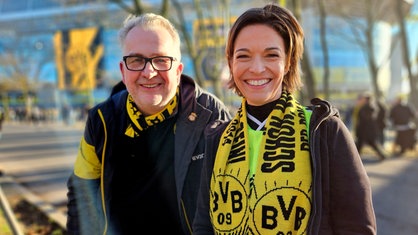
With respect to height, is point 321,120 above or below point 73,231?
above

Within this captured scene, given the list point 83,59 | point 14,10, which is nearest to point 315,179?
point 83,59

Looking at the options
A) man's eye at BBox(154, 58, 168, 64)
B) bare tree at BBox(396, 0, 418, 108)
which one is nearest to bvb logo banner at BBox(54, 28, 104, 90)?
bare tree at BBox(396, 0, 418, 108)

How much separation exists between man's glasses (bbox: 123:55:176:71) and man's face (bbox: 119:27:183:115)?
0.01 meters

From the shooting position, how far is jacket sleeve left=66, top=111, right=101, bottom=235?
1988 millimetres

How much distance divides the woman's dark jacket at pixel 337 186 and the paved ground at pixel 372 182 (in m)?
3.54

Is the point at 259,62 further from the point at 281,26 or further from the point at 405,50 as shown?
the point at 405,50

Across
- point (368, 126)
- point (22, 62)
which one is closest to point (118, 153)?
point (368, 126)

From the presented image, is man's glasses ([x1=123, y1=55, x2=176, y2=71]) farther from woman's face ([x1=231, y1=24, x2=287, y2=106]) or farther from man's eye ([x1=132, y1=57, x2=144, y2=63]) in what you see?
woman's face ([x1=231, y1=24, x2=287, y2=106])

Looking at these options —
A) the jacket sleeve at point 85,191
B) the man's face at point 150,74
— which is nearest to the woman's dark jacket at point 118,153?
the jacket sleeve at point 85,191

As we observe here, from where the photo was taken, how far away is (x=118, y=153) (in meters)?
1.99

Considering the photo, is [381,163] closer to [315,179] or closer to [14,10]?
[315,179]

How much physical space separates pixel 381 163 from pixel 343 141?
28.0 feet

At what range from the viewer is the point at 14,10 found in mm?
61875

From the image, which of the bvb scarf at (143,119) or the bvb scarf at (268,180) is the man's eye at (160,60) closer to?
the bvb scarf at (143,119)
